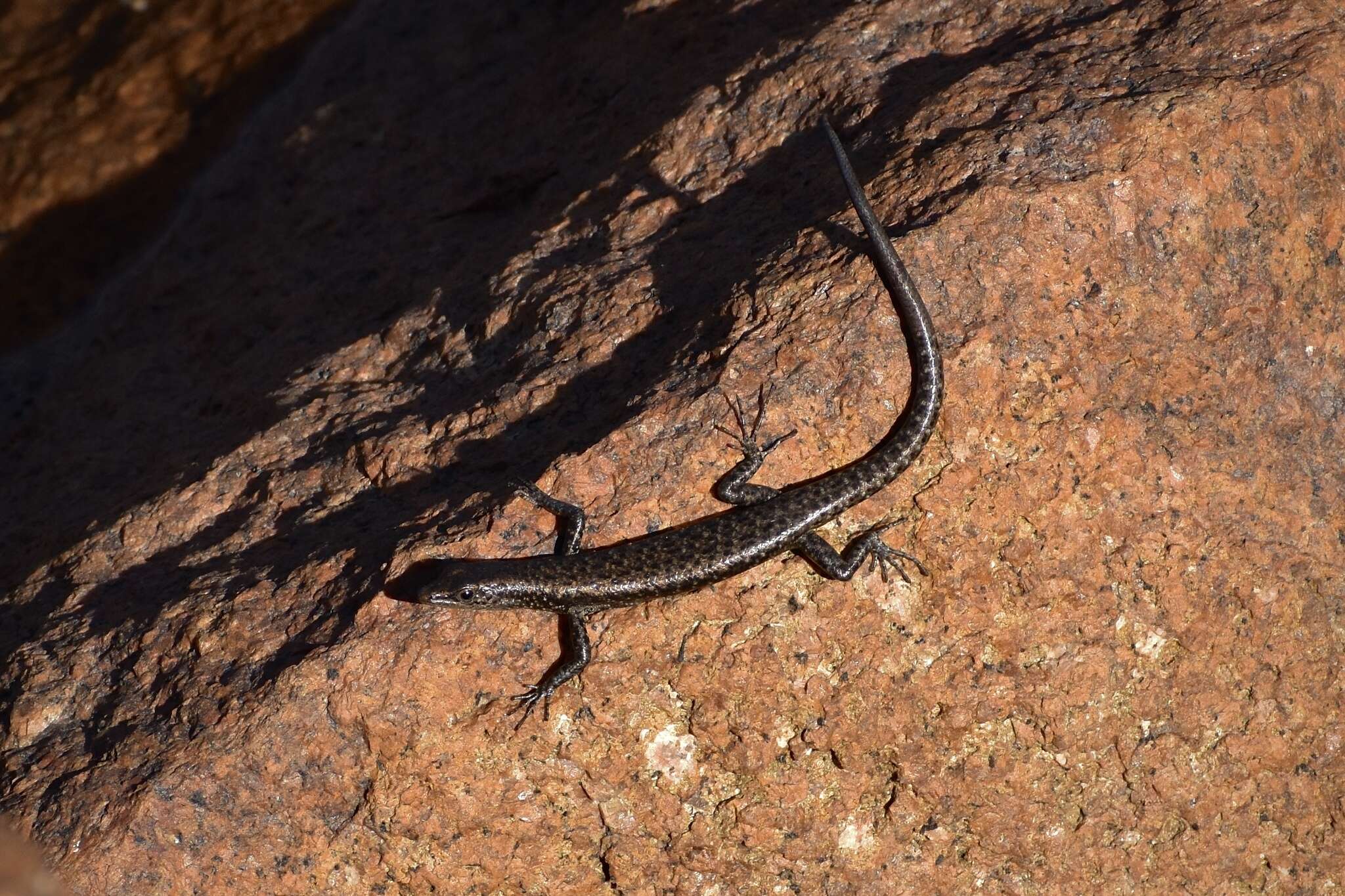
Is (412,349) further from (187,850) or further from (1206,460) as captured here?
(1206,460)

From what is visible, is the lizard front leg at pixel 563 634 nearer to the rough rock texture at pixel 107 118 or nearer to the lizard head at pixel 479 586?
the lizard head at pixel 479 586

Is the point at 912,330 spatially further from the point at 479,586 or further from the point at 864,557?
the point at 479,586

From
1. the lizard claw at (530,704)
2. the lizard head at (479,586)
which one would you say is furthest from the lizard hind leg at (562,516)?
the lizard claw at (530,704)

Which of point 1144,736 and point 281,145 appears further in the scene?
point 281,145

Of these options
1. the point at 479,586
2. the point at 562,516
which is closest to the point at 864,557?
the point at 562,516

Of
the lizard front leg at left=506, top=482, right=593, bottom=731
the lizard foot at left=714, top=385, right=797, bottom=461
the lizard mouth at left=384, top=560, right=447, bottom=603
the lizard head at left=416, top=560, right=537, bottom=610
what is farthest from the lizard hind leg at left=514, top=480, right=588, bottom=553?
the lizard foot at left=714, top=385, right=797, bottom=461

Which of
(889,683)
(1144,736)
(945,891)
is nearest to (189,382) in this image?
(889,683)
